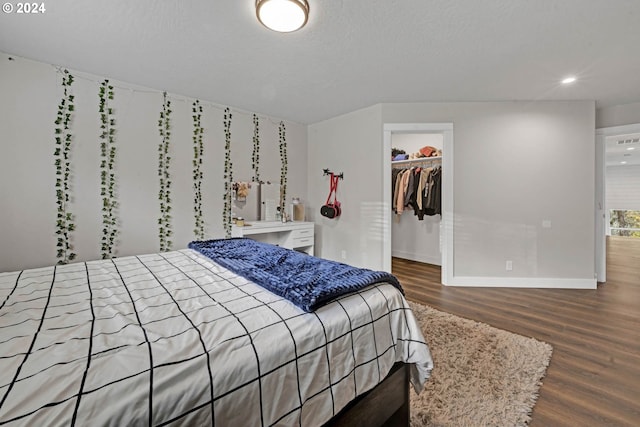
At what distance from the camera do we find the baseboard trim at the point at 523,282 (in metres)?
3.47

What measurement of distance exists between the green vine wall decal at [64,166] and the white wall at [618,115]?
6.26m

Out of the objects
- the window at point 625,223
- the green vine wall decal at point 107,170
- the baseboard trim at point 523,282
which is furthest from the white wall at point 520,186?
the window at point 625,223

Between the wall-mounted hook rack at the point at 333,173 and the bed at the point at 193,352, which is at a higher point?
the wall-mounted hook rack at the point at 333,173

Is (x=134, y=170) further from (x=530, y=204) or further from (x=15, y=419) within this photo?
(x=530, y=204)

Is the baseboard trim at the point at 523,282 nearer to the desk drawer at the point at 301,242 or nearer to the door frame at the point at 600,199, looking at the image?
the door frame at the point at 600,199

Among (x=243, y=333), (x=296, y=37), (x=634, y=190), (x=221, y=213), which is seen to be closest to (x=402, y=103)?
(x=296, y=37)

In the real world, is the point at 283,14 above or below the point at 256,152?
above

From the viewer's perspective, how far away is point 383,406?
1214 millimetres

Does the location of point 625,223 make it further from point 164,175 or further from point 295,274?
point 164,175

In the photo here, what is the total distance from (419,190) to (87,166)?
4.34 metres

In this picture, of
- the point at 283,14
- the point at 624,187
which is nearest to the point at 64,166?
the point at 283,14

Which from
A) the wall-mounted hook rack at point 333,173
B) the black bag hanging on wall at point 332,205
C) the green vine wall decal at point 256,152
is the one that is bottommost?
the black bag hanging on wall at point 332,205

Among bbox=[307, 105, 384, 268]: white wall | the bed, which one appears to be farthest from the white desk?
the bed

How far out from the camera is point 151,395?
0.67 metres
